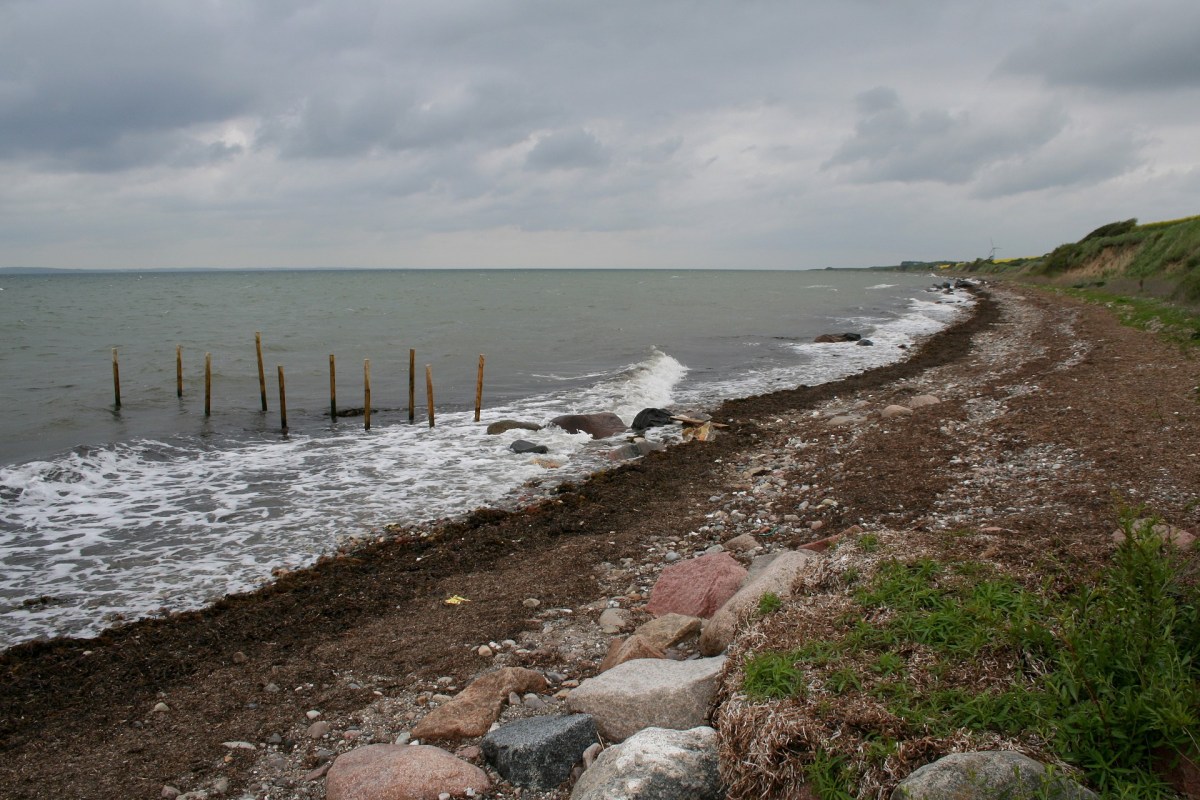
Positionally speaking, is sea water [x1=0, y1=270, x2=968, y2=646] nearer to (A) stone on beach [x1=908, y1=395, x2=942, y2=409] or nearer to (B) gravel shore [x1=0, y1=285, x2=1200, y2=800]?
(B) gravel shore [x1=0, y1=285, x2=1200, y2=800]

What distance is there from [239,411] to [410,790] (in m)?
19.4

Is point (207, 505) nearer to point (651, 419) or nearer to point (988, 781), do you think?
point (651, 419)

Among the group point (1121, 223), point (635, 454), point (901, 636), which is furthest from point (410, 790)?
point (1121, 223)

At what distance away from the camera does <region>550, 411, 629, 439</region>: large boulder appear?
1741cm

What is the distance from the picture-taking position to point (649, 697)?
468 centimetres

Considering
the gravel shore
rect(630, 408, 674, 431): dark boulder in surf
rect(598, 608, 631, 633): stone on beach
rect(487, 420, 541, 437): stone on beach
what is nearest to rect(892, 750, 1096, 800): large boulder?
the gravel shore

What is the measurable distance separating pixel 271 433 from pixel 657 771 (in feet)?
55.9

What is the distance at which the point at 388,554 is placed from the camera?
10000 mm

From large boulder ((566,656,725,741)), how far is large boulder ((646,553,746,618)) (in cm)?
167

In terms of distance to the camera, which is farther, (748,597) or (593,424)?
(593,424)

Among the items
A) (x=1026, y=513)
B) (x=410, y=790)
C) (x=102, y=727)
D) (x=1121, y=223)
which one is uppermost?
(x=1121, y=223)

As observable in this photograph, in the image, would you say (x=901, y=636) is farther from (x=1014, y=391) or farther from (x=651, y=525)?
(x=1014, y=391)

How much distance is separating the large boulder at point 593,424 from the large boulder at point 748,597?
1112 cm

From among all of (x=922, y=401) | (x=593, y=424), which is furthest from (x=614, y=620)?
(x=922, y=401)
